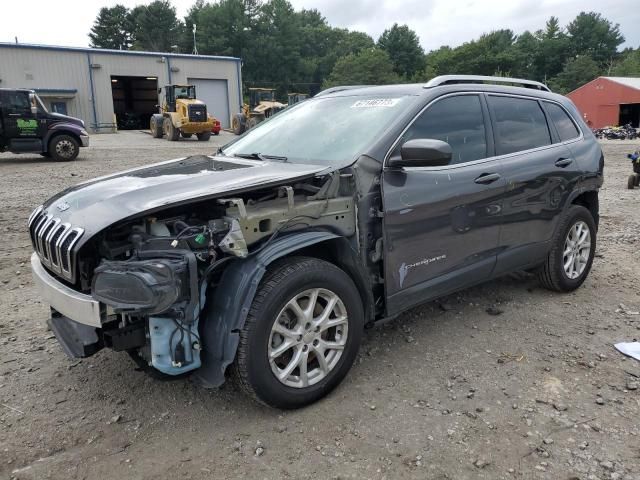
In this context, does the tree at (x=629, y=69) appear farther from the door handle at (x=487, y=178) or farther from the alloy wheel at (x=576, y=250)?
the door handle at (x=487, y=178)

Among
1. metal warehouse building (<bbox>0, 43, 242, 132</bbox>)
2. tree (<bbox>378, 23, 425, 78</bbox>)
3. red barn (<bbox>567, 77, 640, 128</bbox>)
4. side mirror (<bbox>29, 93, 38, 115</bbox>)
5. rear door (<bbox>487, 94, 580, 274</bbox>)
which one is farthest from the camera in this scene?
tree (<bbox>378, 23, 425, 78</bbox>)

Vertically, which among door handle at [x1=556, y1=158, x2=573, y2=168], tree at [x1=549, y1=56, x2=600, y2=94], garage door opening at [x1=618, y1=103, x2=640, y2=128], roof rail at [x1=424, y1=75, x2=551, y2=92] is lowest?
door handle at [x1=556, y1=158, x2=573, y2=168]

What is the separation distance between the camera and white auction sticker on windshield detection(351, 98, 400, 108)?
141 inches

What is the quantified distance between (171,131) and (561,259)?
23936mm

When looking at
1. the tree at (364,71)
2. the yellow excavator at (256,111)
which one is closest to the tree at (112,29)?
the tree at (364,71)

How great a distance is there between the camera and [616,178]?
1289cm

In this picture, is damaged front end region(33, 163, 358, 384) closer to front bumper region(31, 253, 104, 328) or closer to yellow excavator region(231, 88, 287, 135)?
front bumper region(31, 253, 104, 328)

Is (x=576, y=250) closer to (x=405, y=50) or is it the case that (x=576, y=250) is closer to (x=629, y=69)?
(x=629, y=69)

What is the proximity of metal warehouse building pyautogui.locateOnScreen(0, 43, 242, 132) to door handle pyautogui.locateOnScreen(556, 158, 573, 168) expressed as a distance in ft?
106

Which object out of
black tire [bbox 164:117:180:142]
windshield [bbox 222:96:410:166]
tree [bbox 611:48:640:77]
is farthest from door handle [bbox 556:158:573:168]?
tree [bbox 611:48:640:77]

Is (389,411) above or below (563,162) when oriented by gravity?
below

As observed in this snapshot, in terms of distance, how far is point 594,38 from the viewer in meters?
87.7

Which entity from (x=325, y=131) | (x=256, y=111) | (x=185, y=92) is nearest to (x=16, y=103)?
(x=185, y=92)

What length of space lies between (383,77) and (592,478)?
72549 millimetres
